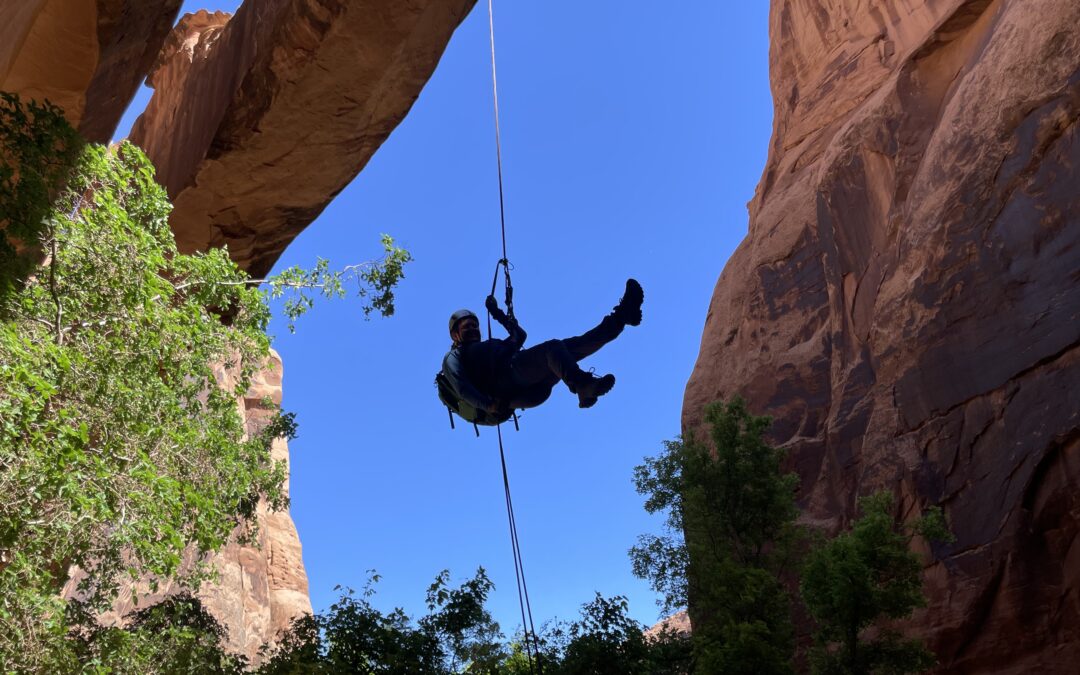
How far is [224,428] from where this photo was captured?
7777mm

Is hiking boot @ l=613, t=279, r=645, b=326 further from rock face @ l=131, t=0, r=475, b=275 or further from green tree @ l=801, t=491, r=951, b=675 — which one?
green tree @ l=801, t=491, r=951, b=675

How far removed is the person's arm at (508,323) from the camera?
837 cm

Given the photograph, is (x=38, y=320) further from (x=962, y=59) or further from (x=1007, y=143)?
(x=962, y=59)

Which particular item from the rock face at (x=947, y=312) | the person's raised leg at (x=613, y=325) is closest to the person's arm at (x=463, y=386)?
the person's raised leg at (x=613, y=325)

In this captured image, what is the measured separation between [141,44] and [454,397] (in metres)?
4.33

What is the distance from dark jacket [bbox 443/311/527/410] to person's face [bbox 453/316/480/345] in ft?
1.04

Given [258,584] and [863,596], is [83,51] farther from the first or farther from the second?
[258,584]

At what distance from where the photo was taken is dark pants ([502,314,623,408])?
7.89 meters

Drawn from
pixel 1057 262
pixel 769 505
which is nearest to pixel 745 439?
pixel 769 505

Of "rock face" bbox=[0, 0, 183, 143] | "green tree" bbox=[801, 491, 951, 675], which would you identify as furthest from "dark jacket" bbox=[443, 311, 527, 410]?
"green tree" bbox=[801, 491, 951, 675]

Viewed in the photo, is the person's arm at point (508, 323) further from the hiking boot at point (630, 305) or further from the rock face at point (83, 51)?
the rock face at point (83, 51)

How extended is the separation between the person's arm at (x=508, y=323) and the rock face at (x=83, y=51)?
3.87 meters

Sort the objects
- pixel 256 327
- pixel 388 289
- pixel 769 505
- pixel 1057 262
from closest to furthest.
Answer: pixel 256 327 < pixel 388 289 < pixel 1057 262 < pixel 769 505

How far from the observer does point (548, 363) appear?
26.2 ft
